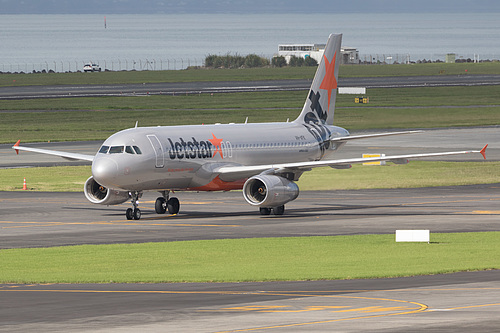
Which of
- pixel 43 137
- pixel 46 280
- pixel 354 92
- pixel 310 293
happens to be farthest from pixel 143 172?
pixel 354 92

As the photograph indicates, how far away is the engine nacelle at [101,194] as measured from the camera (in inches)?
2167

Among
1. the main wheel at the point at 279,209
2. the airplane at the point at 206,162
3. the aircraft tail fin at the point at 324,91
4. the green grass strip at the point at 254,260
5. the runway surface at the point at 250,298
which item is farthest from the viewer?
the aircraft tail fin at the point at 324,91

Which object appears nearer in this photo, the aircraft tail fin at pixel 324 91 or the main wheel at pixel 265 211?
the main wheel at pixel 265 211

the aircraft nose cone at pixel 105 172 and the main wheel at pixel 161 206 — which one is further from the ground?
the aircraft nose cone at pixel 105 172

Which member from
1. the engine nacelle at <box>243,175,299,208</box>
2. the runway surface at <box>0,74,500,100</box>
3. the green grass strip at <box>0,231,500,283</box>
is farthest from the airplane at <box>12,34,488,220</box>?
Result: the runway surface at <box>0,74,500,100</box>

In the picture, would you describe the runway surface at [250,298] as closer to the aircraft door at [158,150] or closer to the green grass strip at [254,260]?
the green grass strip at [254,260]

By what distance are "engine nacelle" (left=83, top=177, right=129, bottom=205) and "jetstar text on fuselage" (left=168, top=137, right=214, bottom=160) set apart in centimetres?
401

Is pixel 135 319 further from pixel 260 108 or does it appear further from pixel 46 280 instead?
pixel 260 108

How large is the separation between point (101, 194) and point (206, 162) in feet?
20.6

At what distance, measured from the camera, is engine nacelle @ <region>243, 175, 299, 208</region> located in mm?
52750

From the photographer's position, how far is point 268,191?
52500 mm

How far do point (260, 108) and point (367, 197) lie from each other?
269 ft

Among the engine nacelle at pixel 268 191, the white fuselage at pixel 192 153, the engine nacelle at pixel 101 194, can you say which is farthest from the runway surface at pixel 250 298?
the engine nacelle at pixel 101 194

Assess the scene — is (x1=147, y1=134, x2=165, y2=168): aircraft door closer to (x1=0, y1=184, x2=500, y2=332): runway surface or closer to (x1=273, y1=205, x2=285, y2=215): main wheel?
(x1=0, y1=184, x2=500, y2=332): runway surface
